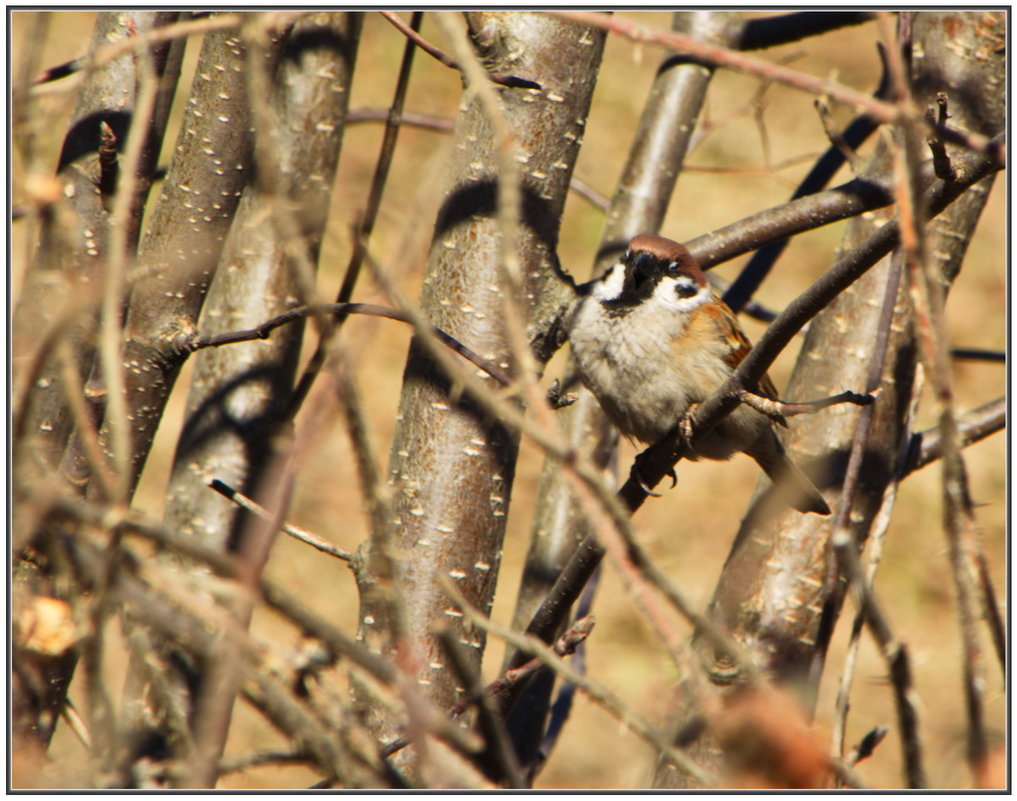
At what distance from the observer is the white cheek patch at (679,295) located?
278 centimetres

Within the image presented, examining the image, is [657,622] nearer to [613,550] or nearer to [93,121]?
[613,550]

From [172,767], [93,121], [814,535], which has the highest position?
[93,121]

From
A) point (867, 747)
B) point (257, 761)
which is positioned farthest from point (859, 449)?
point (257, 761)

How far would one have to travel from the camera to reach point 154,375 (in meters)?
2.01

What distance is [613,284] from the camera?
2.78 metres

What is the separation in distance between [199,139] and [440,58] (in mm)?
517

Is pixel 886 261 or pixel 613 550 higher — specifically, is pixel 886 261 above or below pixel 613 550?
above

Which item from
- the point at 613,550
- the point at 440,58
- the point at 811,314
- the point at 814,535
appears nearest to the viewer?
the point at 613,550

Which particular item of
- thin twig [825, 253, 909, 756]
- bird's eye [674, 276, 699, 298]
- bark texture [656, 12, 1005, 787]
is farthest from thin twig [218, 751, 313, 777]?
bird's eye [674, 276, 699, 298]

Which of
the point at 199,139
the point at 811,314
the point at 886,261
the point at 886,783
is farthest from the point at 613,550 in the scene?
the point at 886,783

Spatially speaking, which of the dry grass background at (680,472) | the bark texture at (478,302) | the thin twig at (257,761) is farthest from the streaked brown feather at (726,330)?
the thin twig at (257,761)

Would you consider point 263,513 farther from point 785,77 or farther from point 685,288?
point 685,288

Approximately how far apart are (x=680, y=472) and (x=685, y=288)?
3.23 meters

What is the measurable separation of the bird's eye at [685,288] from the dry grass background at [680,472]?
2.03 feet
